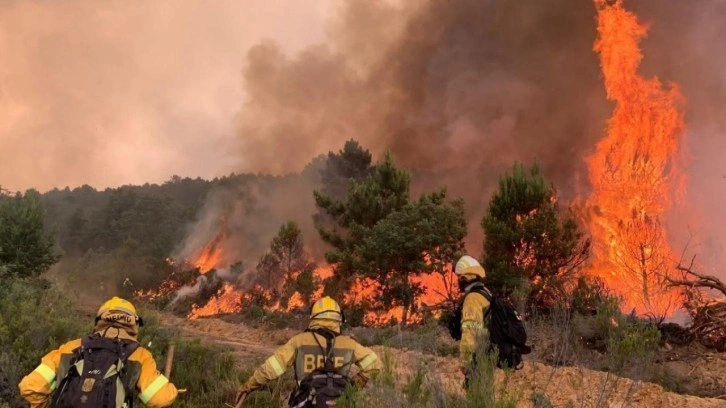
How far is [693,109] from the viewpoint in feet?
94.8

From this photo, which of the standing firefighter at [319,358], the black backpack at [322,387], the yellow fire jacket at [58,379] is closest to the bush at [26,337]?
the yellow fire jacket at [58,379]

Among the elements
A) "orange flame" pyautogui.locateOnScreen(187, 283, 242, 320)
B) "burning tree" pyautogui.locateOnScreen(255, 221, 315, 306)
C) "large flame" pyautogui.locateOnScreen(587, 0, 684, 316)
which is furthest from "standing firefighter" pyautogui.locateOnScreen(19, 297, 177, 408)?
"burning tree" pyautogui.locateOnScreen(255, 221, 315, 306)

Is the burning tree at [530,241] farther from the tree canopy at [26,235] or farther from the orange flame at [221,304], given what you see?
the tree canopy at [26,235]

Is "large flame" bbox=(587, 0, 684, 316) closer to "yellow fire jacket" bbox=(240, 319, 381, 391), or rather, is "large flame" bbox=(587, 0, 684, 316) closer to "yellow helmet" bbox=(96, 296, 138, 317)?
"yellow fire jacket" bbox=(240, 319, 381, 391)

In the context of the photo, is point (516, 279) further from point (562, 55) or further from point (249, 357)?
point (562, 55)

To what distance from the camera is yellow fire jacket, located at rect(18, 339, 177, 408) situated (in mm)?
3672

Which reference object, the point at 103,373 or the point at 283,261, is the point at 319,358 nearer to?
the point at 103,373

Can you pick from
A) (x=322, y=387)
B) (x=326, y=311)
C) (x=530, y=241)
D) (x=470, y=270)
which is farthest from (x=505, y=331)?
(x=530, y=241)

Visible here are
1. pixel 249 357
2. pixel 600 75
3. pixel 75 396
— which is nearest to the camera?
pixel 75 396

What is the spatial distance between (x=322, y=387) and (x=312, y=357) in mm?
296

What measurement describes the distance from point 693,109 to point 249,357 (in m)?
28.5

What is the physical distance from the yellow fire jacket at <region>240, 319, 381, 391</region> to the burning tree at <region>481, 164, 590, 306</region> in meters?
11.9

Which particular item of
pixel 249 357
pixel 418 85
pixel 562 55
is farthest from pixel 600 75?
pixel 249 357

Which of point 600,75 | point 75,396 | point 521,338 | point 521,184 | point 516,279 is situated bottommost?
point 75,396
